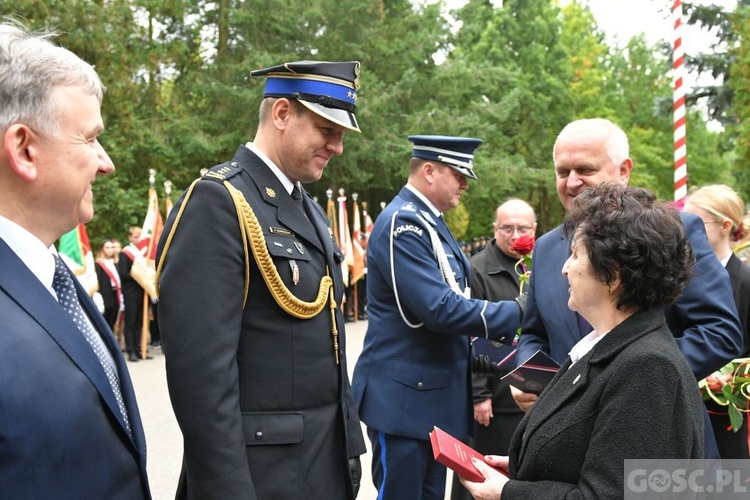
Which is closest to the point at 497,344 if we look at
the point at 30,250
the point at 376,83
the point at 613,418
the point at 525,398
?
the point at 525,398

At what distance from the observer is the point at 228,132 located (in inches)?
992

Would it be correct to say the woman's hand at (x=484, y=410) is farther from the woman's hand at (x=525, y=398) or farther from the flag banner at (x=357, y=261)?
the flag banner at (x=357, y=261)

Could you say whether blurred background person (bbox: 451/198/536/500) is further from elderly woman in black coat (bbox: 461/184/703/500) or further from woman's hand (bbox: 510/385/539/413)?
elderly woman in black coat (bbox: 461/184/703/500)

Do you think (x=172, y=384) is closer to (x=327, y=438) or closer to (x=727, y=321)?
(x=327, y=438)

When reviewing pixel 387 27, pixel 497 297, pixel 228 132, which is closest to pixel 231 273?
pixel 497 297

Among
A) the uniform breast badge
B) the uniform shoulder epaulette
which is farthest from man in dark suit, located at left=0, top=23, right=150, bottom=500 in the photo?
the uniform breast badge

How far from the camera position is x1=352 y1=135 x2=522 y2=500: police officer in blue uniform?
373cm

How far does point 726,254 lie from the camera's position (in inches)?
174

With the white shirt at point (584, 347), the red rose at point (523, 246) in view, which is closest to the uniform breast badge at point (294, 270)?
the white shirt at point (584, 347)

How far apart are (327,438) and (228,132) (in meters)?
23.5

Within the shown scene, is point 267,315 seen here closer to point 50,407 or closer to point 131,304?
point 50,407

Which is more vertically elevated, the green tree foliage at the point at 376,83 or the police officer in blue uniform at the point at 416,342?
the green tree foliage at the point at 376,83

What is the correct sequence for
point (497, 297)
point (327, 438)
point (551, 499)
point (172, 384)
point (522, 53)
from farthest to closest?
point (522, 53)
point (497, 297)
point (327, 438)
point (172, 384)
point (551, 499)

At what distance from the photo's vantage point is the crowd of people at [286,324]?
1610 millimetres
